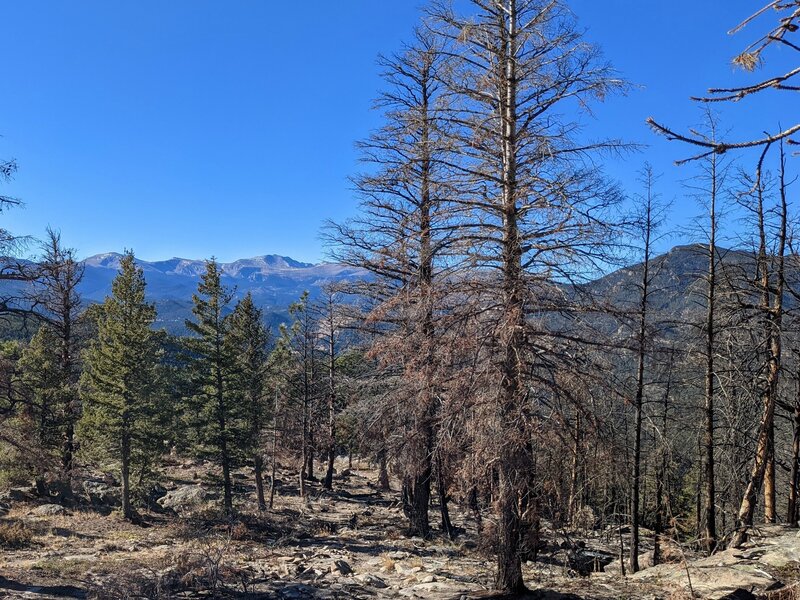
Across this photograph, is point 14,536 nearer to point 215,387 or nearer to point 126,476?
point 126,476

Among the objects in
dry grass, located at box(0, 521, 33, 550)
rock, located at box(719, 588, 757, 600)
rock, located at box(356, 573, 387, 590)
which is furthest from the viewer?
dry grass, located at box(0, 521, 33, 550)

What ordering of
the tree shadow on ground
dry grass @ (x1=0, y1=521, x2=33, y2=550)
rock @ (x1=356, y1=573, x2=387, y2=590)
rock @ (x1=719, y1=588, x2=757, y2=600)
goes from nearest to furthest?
1. rock @ (x1=719, y1=588, x2=757, y2=600)
2. rock @ (x1=356, y1=573, x2=387, y2=590)
3. the tree shadow on ground
4. dry grass @ (x1=0, y1=521, x2=33, y2=550)

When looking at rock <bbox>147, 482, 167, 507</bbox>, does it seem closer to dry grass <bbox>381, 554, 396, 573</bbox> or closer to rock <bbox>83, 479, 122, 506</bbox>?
rock <bbox>83, 479, 122, 506</bbox>

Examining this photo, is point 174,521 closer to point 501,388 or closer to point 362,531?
point 362,531

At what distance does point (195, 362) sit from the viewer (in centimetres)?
2584

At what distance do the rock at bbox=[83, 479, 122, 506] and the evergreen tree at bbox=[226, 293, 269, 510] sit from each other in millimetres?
6561

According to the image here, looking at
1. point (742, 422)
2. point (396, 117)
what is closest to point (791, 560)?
point (742, 422)

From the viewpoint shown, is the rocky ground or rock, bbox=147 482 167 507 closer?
the rocky ground

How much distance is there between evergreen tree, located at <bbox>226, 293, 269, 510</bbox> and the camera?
2603 centimetres

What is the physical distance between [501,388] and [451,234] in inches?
106

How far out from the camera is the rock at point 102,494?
2550cm

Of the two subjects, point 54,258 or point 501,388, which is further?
point 54,258

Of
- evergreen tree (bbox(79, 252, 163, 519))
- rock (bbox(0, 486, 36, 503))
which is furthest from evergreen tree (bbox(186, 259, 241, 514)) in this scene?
rock (bbox(0, 486, 36, 503))

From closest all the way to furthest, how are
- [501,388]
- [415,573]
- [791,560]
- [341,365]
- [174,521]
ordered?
[501,388], [791,560], [415,573], [174,521], [341,365]
